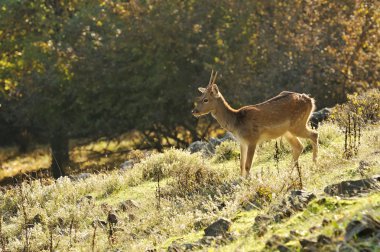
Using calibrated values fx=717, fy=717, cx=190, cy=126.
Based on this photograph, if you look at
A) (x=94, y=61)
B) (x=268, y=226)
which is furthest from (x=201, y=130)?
(x=268, y=226)

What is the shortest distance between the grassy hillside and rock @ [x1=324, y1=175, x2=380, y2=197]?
0.17 m

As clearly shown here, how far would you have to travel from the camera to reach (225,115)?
13.0 metres

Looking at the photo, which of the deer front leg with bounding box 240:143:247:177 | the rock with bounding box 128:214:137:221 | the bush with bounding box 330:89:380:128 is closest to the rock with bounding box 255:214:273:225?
the rock with bounding box 128:214:137:221

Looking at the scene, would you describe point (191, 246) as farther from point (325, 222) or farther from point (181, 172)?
point (181, 172)

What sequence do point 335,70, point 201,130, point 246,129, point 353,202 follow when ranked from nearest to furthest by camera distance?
point 353,202
point 246,129
point 335,70
point 201,130

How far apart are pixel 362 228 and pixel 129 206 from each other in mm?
6353

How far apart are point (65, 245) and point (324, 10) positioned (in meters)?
15.8

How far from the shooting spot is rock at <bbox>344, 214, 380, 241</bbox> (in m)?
6.20

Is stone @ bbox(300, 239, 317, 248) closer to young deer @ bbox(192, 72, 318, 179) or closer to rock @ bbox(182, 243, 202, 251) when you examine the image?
rock @ bbox(182, 243, 202, 251)

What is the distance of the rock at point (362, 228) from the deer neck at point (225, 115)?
6.62m

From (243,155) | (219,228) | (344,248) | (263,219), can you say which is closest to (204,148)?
(243,155)

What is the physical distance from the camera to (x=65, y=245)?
1055 centimetres

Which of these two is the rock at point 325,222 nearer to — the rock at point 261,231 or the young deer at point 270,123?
the rock at point 261,231

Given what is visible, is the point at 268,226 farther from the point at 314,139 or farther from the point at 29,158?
the point at 29,158
